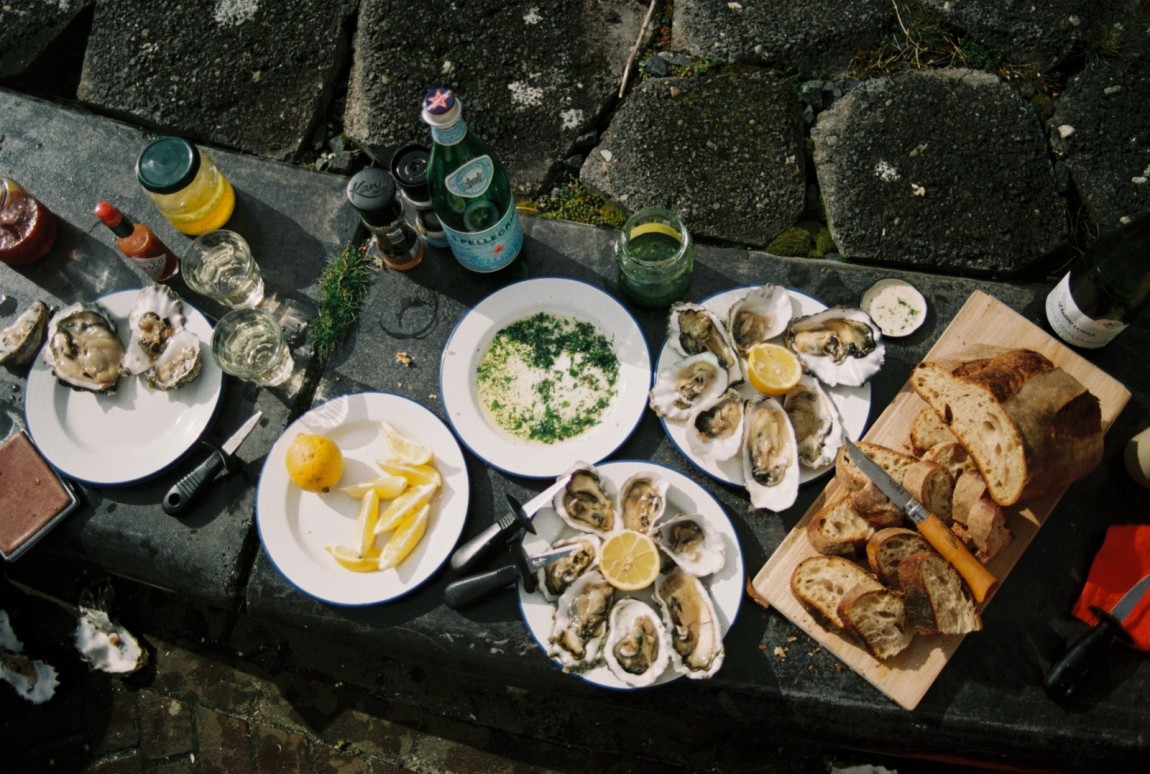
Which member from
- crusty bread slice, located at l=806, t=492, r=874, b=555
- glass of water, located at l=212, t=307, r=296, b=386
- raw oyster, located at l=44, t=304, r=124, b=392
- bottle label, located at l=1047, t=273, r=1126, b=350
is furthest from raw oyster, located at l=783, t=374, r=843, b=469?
raw oyster, located at l=44, t=304, r=124, b=392

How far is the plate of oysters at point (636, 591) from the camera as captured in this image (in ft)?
7.23

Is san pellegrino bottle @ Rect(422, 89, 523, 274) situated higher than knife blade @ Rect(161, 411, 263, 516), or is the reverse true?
san pellegrino bottle @ Rect(422, 89, 523, 274)

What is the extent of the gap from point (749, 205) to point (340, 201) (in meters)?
1.48

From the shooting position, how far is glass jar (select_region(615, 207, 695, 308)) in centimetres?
238

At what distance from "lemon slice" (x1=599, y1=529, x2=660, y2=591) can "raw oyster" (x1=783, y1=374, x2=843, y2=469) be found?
548mm

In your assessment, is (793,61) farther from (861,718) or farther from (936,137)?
(861,718)

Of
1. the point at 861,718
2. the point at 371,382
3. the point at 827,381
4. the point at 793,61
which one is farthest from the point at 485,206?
the point at 861,718

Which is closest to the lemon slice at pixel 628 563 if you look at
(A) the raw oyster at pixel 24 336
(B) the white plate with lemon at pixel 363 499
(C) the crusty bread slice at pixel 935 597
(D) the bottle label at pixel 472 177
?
(B) the white plate with lemon at pixel 363 499

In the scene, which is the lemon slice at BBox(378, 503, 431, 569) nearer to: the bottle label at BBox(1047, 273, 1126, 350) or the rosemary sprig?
the rosemary sprig

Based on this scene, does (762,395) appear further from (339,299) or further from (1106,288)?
(339,299)

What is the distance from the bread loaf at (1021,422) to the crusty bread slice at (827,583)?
42cm

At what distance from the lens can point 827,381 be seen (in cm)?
237

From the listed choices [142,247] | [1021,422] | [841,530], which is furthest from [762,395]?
[142,247]

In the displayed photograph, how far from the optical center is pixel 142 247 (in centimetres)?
260
